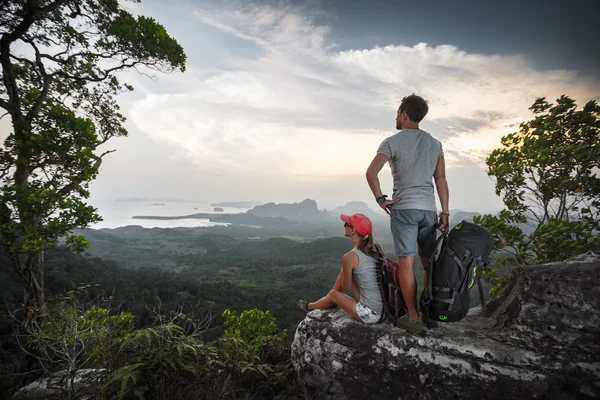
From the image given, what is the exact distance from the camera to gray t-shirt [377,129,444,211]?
8.95ft

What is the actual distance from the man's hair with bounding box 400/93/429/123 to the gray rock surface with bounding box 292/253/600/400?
2.15m

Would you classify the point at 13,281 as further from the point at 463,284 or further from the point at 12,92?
the point at 463,284

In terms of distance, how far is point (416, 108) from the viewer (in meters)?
2.84

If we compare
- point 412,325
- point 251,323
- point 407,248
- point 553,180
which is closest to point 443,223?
point 407,248

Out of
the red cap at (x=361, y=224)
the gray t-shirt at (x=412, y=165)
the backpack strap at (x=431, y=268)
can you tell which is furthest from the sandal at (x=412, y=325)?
the gray t-shirt at (x=412, y=165)

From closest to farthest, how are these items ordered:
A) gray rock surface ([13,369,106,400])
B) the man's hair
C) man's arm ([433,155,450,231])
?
gray rock surface ([13,369,106,400]) → the man's hair → man's arm ([433,155,450,231])

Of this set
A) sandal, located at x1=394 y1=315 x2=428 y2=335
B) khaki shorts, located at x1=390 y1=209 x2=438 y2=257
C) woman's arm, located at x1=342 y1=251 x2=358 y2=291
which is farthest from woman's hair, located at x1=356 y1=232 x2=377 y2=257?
sandal, located at x1=394 y1=315 x2=428 y2=335

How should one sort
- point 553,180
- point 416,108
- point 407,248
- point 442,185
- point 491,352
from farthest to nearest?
point 553,180, point 442,185, point 416,108, point 407,248, point 491,352

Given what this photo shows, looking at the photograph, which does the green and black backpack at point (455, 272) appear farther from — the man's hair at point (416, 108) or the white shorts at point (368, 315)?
the man's hair at point (416, 108)

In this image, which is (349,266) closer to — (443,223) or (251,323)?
(443,223)

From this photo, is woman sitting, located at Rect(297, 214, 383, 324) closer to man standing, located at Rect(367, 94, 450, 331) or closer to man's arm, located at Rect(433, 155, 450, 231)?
man standing, located at Rect(367, 94, 450, 331)

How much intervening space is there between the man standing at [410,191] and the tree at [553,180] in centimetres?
248

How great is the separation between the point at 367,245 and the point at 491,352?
154 cm

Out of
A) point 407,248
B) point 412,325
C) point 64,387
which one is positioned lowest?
point 64,387
